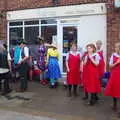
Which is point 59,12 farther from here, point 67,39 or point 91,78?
point 91,78


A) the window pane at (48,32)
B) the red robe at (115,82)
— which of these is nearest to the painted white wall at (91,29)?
the window pane at (48,32)

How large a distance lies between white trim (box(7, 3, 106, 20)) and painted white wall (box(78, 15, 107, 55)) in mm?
227

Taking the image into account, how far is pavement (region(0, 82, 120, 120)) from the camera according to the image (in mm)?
10069

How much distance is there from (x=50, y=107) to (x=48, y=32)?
562 centimetres

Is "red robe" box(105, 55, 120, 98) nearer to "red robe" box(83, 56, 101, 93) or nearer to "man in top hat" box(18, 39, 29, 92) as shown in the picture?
"red robe" box(83, 56, 101, 93)

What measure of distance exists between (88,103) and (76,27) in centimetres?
475

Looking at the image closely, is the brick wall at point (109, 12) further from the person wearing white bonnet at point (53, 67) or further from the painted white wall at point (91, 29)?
the person wearing white bonnet at point (53, 67)

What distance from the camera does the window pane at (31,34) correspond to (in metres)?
16.6

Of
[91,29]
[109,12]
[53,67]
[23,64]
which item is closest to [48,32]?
[91,29]

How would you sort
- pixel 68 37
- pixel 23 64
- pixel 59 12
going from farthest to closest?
pixel 68 37
pixel 59 12
pixel 23 64

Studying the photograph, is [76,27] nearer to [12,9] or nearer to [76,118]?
[12,9]

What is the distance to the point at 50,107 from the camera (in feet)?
36.8

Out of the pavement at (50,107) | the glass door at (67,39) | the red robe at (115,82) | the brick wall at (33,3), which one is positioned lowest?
the pavement at (50,107)

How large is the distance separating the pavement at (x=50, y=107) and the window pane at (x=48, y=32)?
10.2ft
